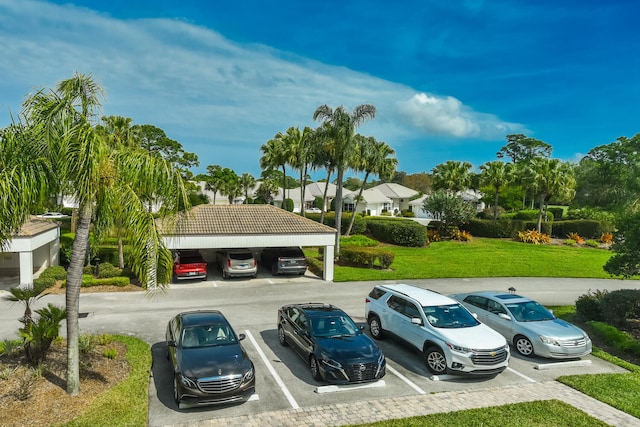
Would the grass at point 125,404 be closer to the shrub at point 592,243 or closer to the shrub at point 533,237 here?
the shrub at point 533,237

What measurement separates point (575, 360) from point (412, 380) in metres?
5.36

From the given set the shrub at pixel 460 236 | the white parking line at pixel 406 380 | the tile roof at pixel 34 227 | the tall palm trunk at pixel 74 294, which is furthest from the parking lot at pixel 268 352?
the shrub at pixel 460 236

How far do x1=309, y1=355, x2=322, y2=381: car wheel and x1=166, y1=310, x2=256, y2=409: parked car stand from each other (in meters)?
1.65

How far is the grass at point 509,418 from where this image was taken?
8.21 meters

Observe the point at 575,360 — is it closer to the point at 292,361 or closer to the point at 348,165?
the point at 292,361

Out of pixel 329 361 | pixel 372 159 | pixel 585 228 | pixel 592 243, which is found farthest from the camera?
pixel 585 228

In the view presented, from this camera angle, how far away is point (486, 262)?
29719mm

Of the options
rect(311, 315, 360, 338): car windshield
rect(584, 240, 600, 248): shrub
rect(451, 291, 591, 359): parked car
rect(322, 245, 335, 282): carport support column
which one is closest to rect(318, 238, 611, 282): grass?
rect(322, 245, 335, 282): carport support column

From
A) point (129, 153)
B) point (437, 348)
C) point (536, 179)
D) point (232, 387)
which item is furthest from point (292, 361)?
point (536, 179)

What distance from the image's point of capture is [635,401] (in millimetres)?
9430

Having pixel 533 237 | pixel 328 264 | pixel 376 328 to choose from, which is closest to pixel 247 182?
pixel 533 237

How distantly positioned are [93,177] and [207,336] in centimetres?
450

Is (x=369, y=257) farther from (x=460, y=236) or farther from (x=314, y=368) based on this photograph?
(x=460, y=236)

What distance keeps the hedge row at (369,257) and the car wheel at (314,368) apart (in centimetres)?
1574
